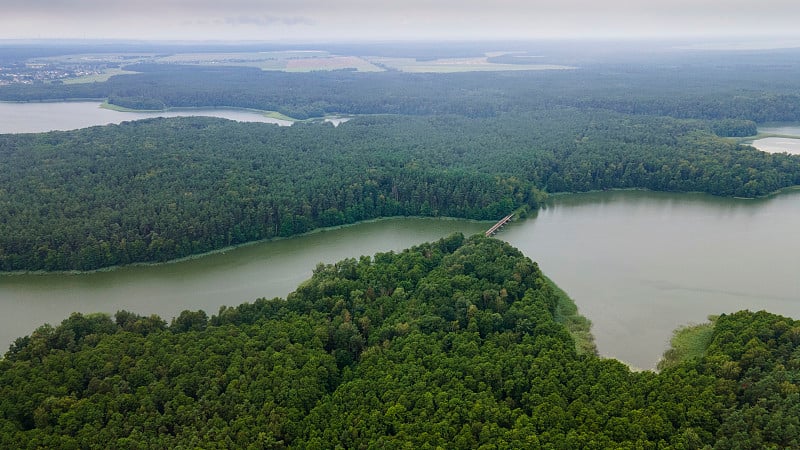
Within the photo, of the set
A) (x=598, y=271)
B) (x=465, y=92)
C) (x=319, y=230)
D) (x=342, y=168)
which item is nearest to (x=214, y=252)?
(x=319, y=230)

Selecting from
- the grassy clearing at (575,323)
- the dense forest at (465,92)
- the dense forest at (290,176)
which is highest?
the dense forest at (465,92)

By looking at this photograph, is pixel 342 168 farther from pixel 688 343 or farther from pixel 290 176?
pixel 688 343

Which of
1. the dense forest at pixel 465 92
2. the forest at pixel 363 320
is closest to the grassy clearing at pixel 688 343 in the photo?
the forest at pixel 363 320

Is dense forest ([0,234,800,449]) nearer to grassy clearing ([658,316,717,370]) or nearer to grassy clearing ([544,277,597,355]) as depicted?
grassy clearing ([658,316,717,370])

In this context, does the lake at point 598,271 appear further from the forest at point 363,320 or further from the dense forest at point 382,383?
the dense forest at point 382,383

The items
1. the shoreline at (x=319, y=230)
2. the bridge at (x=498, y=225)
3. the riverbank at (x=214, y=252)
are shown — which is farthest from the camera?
the bridge at (x=498, y=225)

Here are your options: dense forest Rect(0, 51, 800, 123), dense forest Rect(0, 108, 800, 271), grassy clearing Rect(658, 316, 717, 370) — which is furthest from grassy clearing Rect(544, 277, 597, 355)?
dense forest Rect(0, 51, 800, 123)
